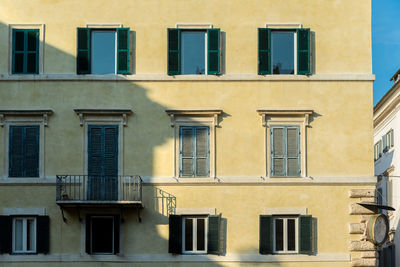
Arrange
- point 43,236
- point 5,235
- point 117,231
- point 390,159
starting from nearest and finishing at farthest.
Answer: point 43,236 < point 5,235 < point 117,231 < point 390,159

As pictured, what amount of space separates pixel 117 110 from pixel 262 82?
214 inches

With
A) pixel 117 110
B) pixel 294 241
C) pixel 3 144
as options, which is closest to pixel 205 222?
pixel 294 241

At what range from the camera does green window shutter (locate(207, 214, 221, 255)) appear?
30578mm

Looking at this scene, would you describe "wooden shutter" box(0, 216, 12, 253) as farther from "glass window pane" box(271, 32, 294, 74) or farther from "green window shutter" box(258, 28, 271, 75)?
"glass window pane" box(271, 32, 294, 74)

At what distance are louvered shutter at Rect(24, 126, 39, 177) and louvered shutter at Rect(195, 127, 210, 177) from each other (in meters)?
5.85

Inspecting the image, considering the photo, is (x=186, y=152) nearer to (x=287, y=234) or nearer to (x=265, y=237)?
(x=265, y=237)

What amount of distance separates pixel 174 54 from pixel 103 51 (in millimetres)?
2671

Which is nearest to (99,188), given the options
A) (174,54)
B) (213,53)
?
(174,54)

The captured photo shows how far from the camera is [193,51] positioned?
3161 centimetres

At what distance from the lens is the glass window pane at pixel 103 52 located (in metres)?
31.6

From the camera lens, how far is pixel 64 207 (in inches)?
1195

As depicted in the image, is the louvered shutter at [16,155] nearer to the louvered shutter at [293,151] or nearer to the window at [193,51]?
the window at [193,51]

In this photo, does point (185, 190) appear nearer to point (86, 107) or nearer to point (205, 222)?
point (205, 222)

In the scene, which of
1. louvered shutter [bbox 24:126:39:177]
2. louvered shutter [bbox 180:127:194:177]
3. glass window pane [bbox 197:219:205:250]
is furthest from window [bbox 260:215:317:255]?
louvered shutter [bbox 24:126:39:177]
